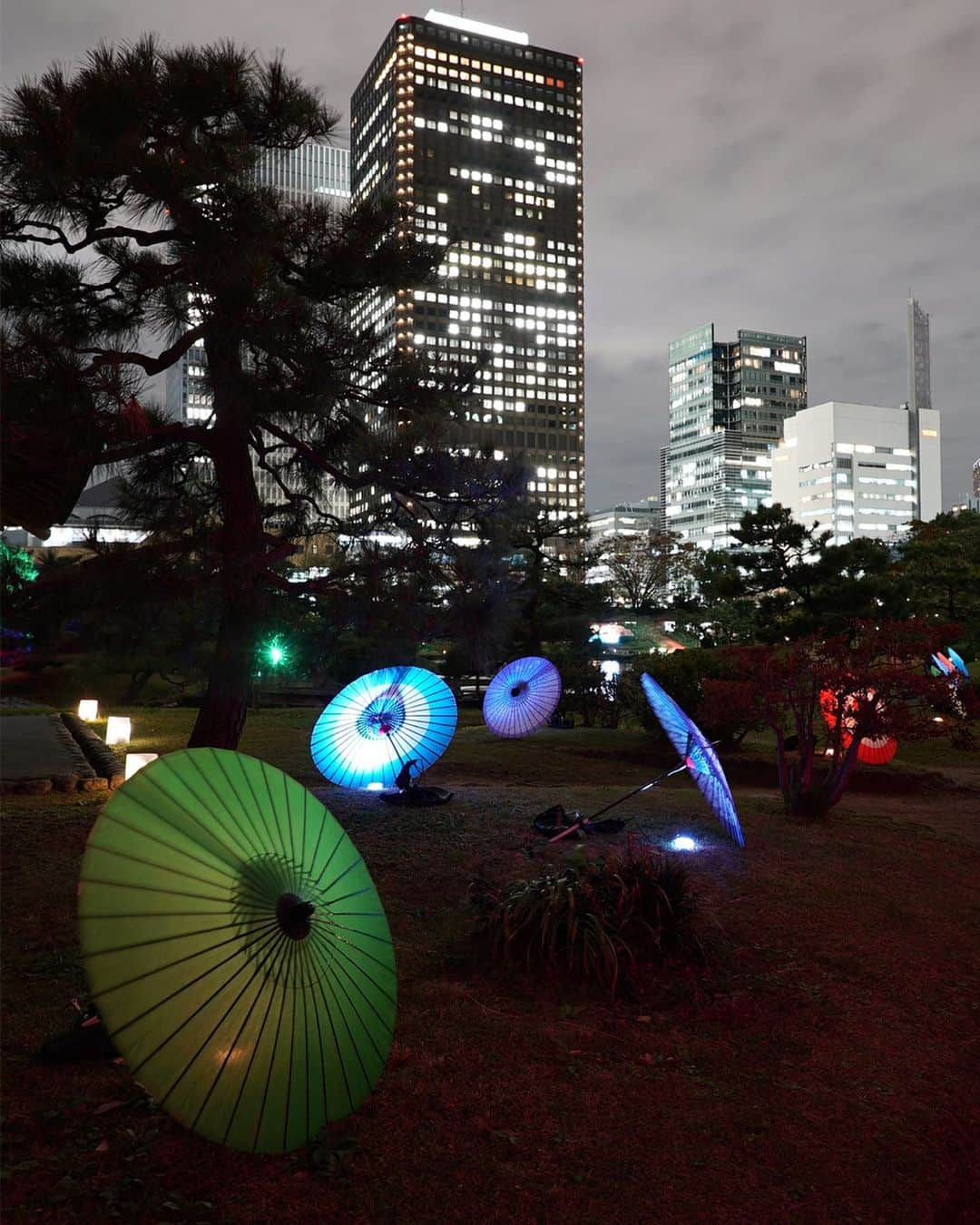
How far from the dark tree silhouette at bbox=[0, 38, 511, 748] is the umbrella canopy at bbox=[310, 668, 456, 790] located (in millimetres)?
1055

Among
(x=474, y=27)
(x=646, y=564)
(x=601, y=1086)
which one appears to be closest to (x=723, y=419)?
(x=474, y=27)

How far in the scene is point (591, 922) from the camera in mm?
4379

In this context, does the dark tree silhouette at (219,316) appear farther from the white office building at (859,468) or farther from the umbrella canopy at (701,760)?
the white office building at (859,468)

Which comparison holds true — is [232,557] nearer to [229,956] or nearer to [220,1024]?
[229,956]

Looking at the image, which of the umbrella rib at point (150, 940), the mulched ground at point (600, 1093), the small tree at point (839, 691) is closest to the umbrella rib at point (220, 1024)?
the umbrella rib at point (150, 940)

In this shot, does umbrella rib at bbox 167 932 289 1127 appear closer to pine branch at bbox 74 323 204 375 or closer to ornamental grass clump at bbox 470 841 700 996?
ornamental grass clump at bbox 470 841 700 996

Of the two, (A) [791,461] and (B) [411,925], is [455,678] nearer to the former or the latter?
(B) [411,925]

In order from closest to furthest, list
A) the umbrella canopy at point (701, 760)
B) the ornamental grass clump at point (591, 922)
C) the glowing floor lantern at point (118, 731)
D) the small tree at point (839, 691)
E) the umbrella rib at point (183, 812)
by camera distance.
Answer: the umbrella rib at point (183, 812) → the ornamental grass clump at point (591, 922) → the umbrella canopy at point (701, 760) → the small tree at point (839, 691) → the glowing floor lantern at point (118, 731)

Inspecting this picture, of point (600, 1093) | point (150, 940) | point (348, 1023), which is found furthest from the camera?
point (600, 1093)

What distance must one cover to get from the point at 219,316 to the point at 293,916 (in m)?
6.40

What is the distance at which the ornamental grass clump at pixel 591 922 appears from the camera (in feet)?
13.9

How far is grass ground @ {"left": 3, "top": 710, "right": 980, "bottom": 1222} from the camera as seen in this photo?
2529mm

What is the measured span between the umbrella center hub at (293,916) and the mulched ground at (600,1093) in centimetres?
75

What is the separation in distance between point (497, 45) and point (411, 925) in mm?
127060
